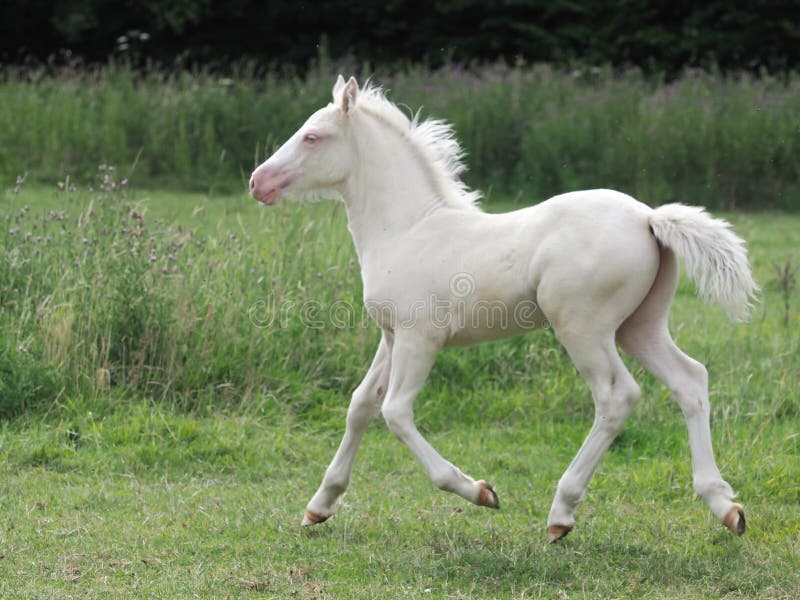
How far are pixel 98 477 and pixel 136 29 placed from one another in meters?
16.6

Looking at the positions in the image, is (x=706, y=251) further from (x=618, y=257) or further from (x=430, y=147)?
(x=430, y=147)

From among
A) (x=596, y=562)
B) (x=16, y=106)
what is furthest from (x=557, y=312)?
(x=16, y=106)

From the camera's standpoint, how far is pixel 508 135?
44.3 ft

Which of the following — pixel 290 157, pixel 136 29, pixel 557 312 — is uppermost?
pixel 290 157

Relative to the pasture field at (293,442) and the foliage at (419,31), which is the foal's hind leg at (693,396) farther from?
the foliage at (419,31)

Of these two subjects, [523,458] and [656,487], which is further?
[523,458]

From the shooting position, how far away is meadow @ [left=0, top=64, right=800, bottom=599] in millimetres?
4531

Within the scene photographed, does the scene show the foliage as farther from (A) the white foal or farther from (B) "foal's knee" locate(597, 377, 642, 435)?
(B) "foal's knee" locate(597, 377, 642, 435)

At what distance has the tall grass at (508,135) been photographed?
42.0ft

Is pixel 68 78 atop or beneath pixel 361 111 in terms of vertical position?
beneath

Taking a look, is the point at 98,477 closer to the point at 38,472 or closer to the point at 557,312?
the point at 38,472

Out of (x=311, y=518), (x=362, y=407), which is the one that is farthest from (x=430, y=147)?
(x=311, y=518)

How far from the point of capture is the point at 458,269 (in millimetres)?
4766

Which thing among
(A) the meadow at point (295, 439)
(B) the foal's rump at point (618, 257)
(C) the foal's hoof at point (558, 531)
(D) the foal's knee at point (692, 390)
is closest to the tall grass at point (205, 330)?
(A) the meadow at point (295, 439)
